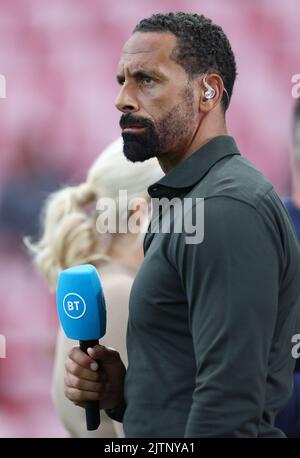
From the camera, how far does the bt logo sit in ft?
4.42

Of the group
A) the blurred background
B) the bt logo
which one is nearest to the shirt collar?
the bt logo

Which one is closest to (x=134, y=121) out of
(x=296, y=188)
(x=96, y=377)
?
(x=96, y=377)

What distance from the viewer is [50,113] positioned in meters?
2.66

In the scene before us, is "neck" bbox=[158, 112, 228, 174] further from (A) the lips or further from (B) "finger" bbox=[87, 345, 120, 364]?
(B) "finger" bbox=[87, 345, 120, 364]

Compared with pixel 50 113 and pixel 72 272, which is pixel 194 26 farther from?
pixel 50 113

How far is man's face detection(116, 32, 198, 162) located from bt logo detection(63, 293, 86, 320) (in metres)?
0.25

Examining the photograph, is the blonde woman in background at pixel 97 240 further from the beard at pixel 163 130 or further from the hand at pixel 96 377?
the beard at pixel 163 130

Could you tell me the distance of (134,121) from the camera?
4.27 feet

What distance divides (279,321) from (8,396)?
5.29 feet

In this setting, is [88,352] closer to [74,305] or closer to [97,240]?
[74,305]

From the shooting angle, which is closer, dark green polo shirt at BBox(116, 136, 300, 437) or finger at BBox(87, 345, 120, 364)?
dark green polo shirt at BBox(116, 136, 300, 437)

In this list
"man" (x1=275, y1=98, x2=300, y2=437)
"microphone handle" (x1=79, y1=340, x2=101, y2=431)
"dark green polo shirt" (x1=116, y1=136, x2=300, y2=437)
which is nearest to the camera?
"dark green polo shirt" (x1=116, y1=136, x2=300, y2=437)

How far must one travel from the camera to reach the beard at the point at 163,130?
4.22ft

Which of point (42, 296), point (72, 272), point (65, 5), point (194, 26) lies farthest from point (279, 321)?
point (65, 5)
